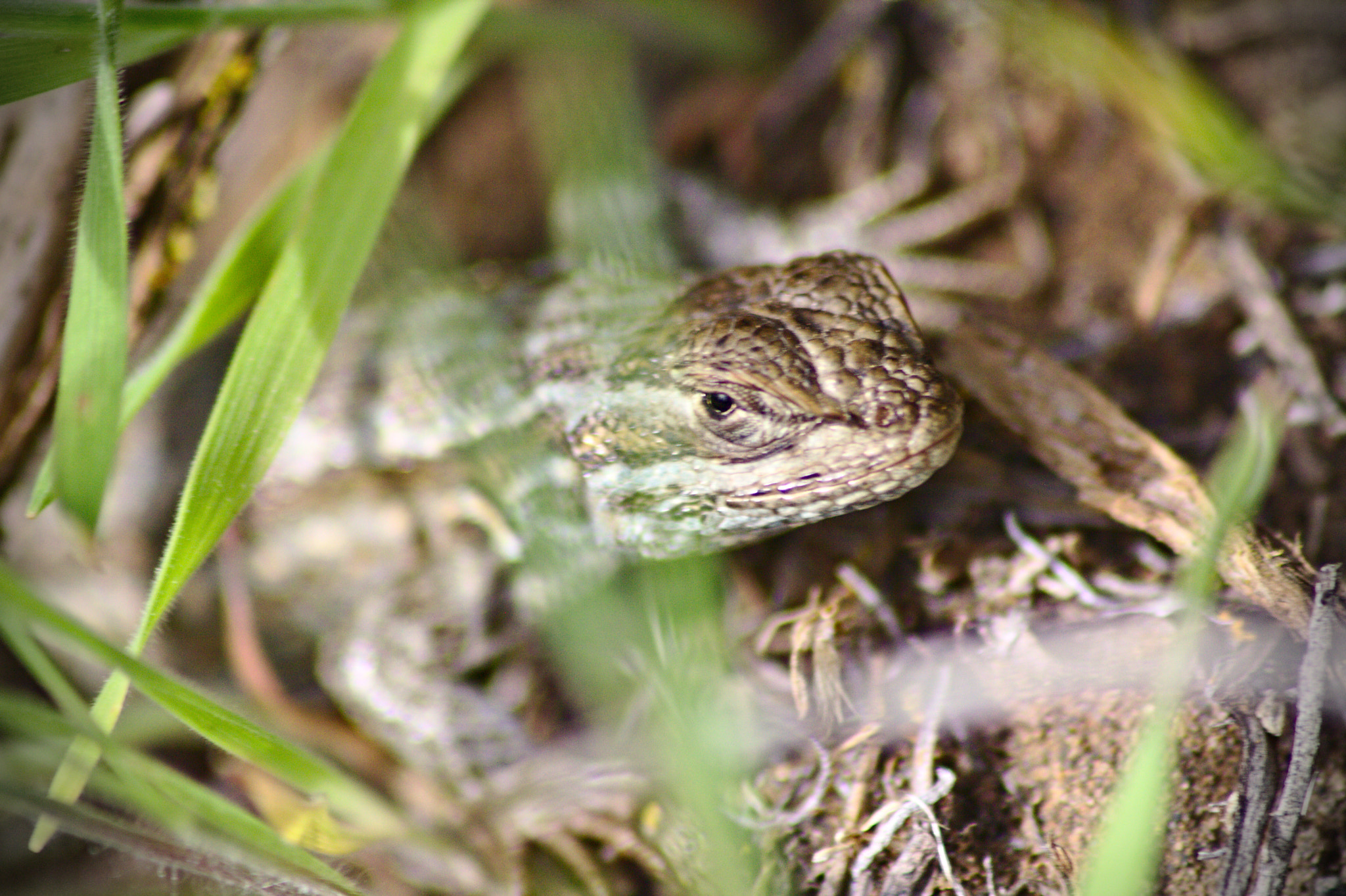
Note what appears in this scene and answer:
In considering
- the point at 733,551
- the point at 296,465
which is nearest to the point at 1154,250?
the point at 733,551

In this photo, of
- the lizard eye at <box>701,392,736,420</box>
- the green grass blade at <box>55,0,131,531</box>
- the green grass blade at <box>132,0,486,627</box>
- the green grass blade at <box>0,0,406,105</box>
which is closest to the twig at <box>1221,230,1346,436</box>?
the lizard eye at <box>701,392,736,420</box>

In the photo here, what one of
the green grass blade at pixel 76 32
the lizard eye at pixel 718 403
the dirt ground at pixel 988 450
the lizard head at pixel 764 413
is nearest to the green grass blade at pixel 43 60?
the green grass blade at pixel 76 32

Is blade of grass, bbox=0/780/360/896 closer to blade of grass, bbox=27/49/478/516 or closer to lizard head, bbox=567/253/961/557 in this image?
blade of grass, bbox=27/49/478/516

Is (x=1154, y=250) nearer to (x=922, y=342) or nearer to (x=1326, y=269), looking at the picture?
(x=1326, y=269)

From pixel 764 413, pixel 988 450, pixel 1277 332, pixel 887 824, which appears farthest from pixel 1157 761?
pixel 1277 332

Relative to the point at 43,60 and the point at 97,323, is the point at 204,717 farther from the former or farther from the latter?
the point at 43,60

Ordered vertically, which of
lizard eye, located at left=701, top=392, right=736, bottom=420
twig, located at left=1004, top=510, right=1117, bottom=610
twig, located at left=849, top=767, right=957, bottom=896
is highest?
lizard eye, located at left=701, top=392, right=736, bottom=420

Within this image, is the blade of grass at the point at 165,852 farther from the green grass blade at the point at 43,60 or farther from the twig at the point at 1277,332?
the twig at the point at 1277,332
